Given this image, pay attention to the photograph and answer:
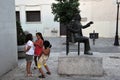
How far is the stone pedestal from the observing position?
7.49m

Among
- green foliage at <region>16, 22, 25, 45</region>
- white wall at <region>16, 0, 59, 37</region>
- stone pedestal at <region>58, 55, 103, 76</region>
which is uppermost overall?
white wall at <region>16, 0, 59, 37</region>

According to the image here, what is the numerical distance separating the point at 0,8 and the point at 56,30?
17.5 metres

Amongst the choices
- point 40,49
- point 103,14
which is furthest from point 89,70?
point 103,14

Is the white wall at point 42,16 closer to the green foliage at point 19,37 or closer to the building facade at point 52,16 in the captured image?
the building facade at point 52,16

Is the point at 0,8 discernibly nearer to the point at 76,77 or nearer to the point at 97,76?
the point at 76,77

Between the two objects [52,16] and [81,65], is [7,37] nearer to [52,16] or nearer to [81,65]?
[81,65]

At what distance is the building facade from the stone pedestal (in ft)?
54.7

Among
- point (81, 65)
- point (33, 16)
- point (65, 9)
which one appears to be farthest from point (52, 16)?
point (81, 65)

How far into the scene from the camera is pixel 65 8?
56.2 ft

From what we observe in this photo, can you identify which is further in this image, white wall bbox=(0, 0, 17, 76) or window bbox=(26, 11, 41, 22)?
window bbox=(26, 11, 41, 22)

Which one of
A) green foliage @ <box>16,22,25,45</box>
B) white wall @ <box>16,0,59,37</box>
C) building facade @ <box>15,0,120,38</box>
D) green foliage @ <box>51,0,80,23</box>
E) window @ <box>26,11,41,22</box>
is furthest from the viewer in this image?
window @ <box>26,11,41,22</box>

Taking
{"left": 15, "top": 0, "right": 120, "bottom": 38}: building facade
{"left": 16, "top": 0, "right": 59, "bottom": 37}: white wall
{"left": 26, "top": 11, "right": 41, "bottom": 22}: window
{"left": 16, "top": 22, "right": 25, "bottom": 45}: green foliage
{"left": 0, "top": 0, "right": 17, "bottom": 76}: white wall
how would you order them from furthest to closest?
{"left": 26, "top": 11, "right": 41, "bottom": 22}: window → {"left": 16, "top": 0, "right": 59, "bottom": 37}: white wall → {"left": 15, "top": 0, "right": 120, "bottom": 38}: building facade → {"left": 16, "top": 22, "right": 25, "bottom": 45}: green foliage → {"left": 0, "top": 0, "right": 17, "bottom": 76}: white wall

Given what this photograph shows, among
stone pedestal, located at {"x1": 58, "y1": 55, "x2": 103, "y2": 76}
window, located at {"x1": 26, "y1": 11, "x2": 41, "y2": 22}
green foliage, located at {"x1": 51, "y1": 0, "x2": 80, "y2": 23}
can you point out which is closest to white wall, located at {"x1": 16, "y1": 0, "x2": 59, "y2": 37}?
window, located at {"x1": 26, "y1": 11, "x2": 41, "y2": 22}

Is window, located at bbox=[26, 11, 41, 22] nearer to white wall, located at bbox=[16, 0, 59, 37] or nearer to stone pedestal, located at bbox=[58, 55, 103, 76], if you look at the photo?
white wall, located at bbox=[16, 0, 59, 37]
